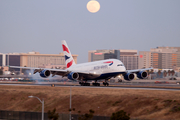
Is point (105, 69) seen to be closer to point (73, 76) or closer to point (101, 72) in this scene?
point (101, 72)

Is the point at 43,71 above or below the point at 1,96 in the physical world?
above

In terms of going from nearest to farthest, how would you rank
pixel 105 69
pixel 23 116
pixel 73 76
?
pixel 23 116 → pixel 105 69 → pixel 73 76

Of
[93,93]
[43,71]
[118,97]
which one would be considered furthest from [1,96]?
[118,97]

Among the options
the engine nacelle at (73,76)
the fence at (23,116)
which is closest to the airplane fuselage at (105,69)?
the engine nacelle at (73,76)

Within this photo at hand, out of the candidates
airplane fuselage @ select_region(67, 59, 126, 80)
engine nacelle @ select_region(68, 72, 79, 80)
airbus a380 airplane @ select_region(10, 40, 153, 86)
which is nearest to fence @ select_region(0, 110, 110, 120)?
airbus a380 airplane @ select_region(10, 40, 153, 86)

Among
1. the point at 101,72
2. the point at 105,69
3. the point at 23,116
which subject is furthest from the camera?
the point at 101,72

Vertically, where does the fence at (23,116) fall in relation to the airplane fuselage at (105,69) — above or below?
below

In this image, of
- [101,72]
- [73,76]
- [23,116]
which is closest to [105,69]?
[101,72]

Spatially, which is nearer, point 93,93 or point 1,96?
point 93,93

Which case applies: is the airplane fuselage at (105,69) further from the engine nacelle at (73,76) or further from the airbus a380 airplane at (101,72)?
the engine nacelle at (73,76)

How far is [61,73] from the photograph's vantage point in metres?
81.6

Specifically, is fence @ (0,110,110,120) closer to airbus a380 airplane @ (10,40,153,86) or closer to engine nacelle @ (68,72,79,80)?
airbus a380 airplane @ (10,40,153,86)

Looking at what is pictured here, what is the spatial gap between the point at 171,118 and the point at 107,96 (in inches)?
646

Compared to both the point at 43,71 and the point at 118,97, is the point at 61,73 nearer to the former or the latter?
the point at 43,71
